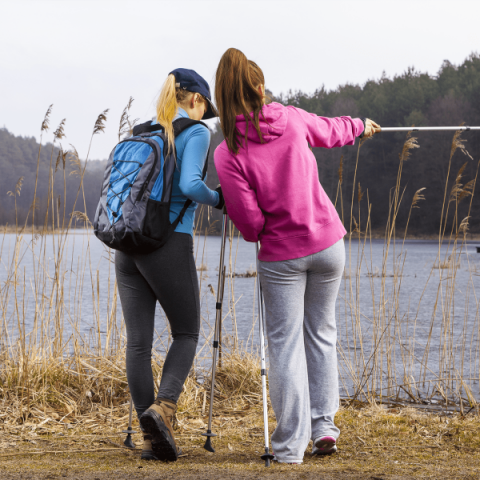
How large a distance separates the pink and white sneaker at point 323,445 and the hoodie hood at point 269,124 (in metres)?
1.28

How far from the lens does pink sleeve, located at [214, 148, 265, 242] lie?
206 centimetres

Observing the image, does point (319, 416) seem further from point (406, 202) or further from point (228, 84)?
point (406, 202)

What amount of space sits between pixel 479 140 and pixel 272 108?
1646 inches

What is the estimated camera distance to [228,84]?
2.05 m

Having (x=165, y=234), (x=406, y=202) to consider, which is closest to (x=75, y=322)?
(x=165, y=234)

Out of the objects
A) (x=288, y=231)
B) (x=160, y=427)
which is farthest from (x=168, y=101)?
(x=160, y=427)

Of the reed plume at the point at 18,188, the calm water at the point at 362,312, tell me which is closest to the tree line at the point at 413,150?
the calm water at the point at 362,312

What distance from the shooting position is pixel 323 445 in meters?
2.29

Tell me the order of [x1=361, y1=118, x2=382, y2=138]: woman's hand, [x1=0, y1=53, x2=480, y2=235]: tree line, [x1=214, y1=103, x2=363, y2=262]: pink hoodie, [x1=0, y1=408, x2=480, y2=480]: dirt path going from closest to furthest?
1. [x1=0, y1=408, x2=480, y2=480]: dirt path
2. [x1=214, y1=103, x2=363, y2=262]: pink hoodie
3. [x1=361, y1=118, x2=382, y2=138]: woman's hand
4. [x1=0, y1=53, x2=480, y2=235]: tree line

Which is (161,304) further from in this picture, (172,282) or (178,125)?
(178,125)

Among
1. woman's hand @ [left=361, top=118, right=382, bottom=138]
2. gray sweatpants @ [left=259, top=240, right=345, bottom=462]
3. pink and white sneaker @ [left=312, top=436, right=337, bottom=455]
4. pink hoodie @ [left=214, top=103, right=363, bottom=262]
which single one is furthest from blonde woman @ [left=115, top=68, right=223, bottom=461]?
woman's hand @ [left=361, top=118, right=382, bottom=138]

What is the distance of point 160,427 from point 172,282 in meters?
0.57

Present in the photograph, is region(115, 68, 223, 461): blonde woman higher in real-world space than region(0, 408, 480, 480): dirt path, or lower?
higher

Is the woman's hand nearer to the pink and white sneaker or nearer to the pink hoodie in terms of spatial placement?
the pink hoodie
